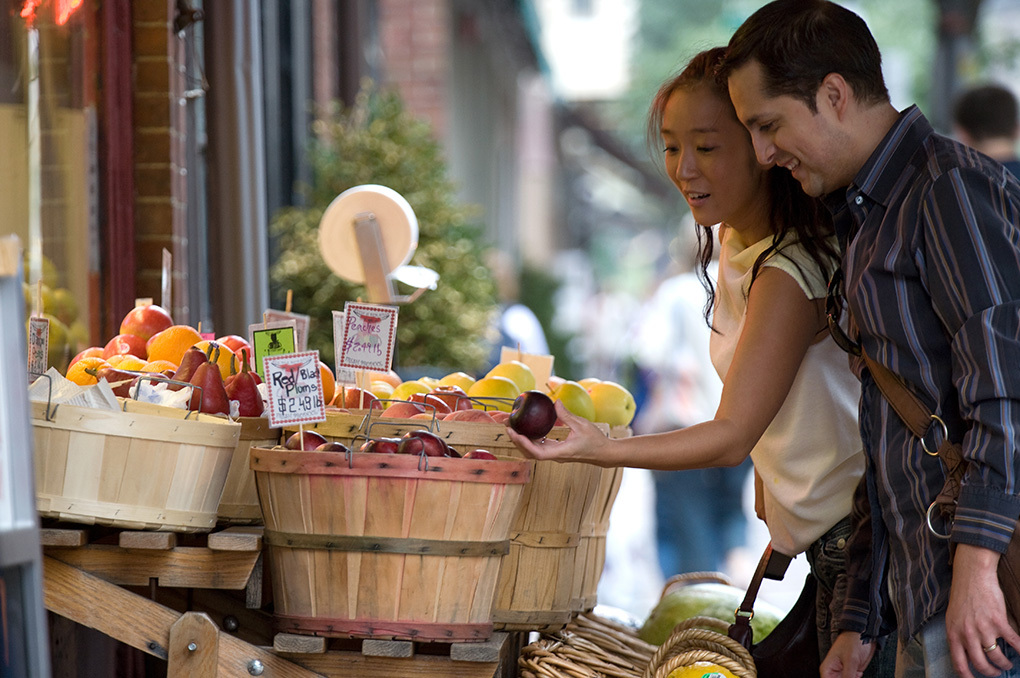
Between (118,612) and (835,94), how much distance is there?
4.95ft

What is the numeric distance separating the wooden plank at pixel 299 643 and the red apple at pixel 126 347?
79 cm

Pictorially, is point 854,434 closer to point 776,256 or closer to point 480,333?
point 776,256

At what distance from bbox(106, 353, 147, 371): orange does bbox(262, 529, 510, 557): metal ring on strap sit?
58 centimetres

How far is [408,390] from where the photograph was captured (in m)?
2.57

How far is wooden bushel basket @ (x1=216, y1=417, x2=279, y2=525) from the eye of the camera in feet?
6.88

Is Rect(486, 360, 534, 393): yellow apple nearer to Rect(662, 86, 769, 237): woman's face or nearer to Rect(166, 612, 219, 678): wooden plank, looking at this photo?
Rect(662, 86, 769, 237): woman's face

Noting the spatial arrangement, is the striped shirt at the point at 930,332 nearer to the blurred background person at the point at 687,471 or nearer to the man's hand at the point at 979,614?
the man's hand at the point at 979,614

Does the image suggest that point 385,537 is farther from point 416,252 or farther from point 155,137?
point 416,252

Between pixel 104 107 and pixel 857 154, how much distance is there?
7.85 ft

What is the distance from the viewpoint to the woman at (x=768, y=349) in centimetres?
194

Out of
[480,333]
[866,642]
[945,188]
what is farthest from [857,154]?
[480,333]

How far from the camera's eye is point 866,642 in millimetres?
1953

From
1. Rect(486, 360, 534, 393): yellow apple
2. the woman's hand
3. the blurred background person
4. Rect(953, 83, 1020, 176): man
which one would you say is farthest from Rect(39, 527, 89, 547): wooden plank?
the blurred background person

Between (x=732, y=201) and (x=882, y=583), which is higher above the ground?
(x=732, y=201)
